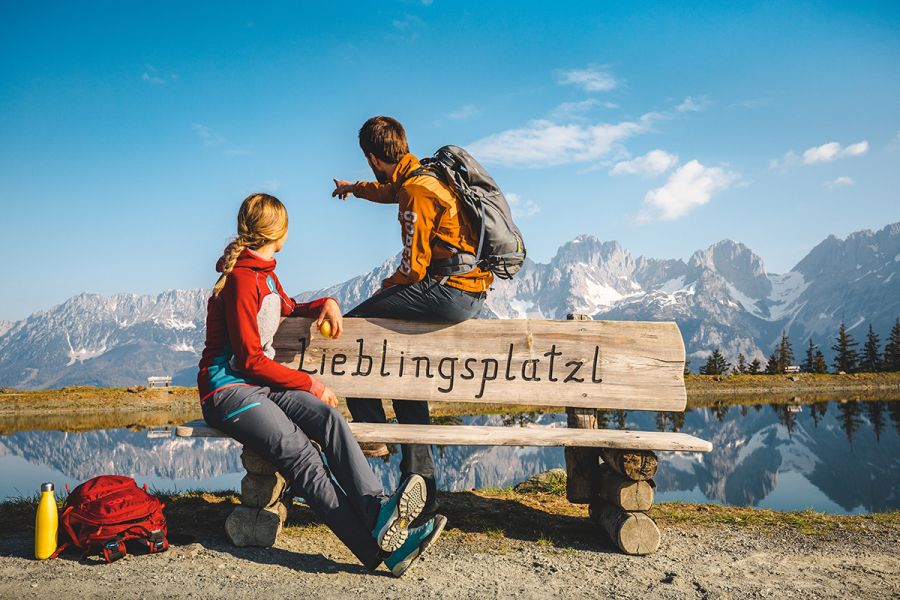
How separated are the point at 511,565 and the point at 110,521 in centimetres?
348

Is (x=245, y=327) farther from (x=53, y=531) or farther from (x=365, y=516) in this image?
(x=53, y=531)

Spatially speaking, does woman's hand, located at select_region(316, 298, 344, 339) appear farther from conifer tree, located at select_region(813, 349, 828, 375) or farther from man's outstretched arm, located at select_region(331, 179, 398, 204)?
conifer tree, located at select_region(813, 349, 828, 375)

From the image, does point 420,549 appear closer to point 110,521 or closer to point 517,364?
point 517,364

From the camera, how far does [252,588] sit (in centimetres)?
460

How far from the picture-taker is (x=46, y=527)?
514 cm

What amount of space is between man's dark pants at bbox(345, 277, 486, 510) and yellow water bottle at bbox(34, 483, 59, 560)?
2.75m

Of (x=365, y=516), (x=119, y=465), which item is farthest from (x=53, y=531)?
(x=119, y=465)

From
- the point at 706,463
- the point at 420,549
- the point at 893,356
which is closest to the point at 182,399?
the point at 706,463

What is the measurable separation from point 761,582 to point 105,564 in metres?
5.42

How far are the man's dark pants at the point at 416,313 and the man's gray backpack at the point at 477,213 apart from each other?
0.24 meters

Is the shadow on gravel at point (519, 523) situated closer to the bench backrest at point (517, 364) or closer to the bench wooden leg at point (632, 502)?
the bench wooden leg at point (632, 502)

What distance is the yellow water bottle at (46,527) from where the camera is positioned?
5109 millimetres

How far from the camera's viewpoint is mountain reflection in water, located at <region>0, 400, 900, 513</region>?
1583 centimetres

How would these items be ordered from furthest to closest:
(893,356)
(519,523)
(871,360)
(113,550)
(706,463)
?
(871,360)
(893,356)
(706,463)
(519,523)
(113,550)
